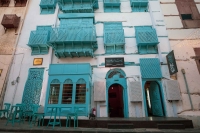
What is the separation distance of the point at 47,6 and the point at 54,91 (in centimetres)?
874

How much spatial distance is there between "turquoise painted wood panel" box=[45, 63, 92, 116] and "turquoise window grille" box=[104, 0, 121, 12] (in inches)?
266

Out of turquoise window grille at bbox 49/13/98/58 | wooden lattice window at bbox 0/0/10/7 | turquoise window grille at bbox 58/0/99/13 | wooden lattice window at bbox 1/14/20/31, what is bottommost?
turquoise window grille at bbox 49/13/98/58

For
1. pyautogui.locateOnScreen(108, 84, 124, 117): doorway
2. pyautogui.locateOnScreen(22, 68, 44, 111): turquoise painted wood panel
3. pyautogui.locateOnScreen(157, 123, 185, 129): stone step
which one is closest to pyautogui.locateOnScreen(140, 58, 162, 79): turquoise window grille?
pyautogui.locateOnScreen(108, 84, 124, 117): doorway

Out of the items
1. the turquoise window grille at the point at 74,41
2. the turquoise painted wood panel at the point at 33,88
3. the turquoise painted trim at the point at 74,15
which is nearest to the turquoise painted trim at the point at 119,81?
the turquoise window grille at the point at 74,41

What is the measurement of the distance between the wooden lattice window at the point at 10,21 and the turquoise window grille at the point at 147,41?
10638 mm

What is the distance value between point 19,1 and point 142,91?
14376 mm

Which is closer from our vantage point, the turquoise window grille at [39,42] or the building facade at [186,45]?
the building facade at [186,45]

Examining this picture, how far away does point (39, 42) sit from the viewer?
32.0 feet

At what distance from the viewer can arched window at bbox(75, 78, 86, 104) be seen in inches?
294

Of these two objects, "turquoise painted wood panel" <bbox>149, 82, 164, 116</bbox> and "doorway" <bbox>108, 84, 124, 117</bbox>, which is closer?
"turquoise painted wood panel" <bbox>149, 82, 164, 116</bbox>

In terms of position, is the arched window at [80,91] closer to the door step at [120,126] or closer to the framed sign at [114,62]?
the door step at [120,126]

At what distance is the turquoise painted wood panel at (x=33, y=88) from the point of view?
872 centimetres

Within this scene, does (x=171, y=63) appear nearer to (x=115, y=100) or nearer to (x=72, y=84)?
(x=115, y=100)

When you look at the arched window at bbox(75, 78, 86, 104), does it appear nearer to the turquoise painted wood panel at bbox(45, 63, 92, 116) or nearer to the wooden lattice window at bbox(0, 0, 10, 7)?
the turquoise painted wood panel at bbox(45, 63, 92, 116)
